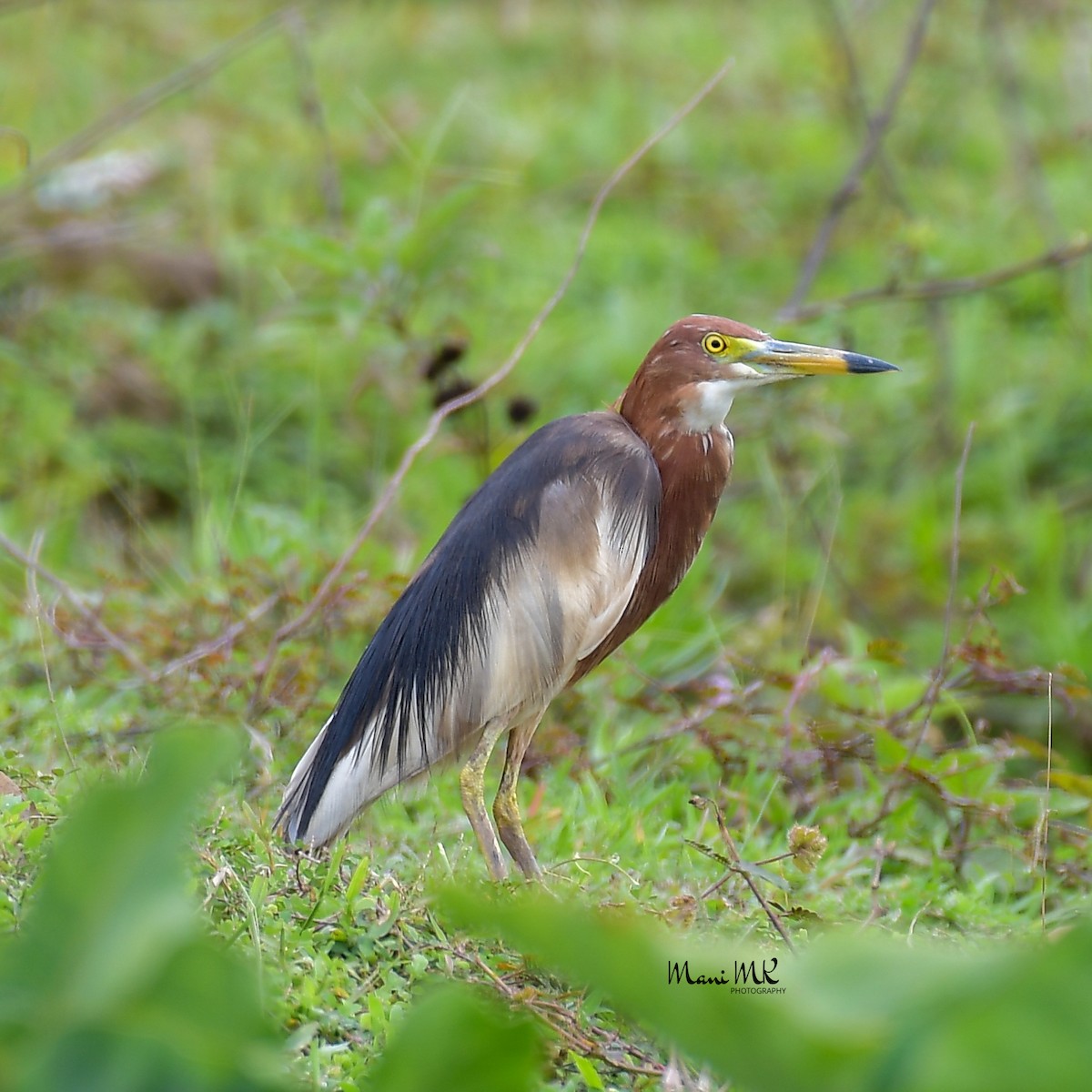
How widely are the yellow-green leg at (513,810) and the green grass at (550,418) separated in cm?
7

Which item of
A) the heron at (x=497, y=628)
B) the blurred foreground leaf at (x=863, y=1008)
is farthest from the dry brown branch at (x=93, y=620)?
the blurred foreground leaf at (x=863, y=1008)

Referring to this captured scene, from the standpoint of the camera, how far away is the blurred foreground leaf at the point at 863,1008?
1.15 m

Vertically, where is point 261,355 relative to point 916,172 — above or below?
above

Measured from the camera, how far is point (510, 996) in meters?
2.30

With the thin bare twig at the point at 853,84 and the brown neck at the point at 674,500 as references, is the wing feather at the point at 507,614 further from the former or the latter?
the thin bare twig at the point at 853,84

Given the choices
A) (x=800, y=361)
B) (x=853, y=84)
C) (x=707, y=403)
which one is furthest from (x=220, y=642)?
(x=853, y=84)

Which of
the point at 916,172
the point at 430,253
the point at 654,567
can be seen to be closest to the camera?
the point at 654,567

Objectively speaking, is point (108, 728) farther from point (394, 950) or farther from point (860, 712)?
point (860, 712)

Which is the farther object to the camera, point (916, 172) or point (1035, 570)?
point (916, 172)

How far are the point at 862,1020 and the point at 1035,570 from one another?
4301 millimetres

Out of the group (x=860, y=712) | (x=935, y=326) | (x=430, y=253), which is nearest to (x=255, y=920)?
(x=860, y=712)

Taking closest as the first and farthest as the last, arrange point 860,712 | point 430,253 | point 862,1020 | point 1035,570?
point 862,1020 < point 860,712 < point 430,253 < point 1035,570

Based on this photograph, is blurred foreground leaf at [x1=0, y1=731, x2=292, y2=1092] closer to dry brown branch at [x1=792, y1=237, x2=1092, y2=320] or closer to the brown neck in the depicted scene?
the brown neck

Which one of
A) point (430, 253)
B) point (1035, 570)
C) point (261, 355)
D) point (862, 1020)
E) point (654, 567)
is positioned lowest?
point (1035, 570)
